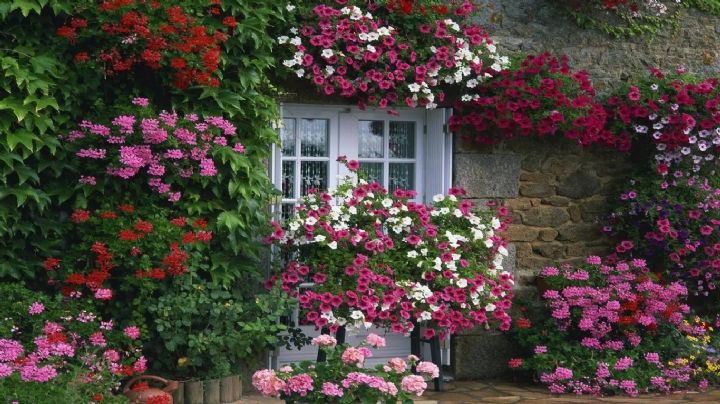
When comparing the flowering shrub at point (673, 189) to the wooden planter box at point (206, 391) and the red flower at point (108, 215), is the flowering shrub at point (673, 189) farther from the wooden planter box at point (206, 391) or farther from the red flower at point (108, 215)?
the red flower at point (108, 215)

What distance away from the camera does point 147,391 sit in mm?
5105

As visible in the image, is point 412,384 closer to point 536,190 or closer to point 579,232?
point 536,190

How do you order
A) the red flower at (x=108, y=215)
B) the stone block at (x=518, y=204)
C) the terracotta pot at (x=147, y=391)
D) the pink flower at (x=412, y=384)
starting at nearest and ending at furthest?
the pink flower at (x=412, y=384), the terracotta pot at (x=147, y=391), the red flower at (x=108, y=215), the stone block at (x=518, y=204)

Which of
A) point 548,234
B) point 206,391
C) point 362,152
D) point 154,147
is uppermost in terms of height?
point 362,152

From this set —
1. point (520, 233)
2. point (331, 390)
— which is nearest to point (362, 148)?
point (520, 233)

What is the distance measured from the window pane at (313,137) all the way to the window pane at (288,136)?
55mm

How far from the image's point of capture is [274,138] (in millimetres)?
6117

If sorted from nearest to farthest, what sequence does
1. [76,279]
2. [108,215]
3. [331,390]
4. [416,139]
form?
→ 1. [331,390]
2. [76,279]
3. [108,215]
4. [416,139]

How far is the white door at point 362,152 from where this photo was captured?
22.2 ft

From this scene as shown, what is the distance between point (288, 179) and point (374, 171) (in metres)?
0.65

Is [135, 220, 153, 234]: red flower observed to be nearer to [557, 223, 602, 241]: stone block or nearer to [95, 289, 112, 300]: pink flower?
[95, 289, 112, 300]: pink flower

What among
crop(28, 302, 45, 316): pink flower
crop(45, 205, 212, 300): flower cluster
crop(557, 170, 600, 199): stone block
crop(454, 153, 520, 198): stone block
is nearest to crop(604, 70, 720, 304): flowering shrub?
crop(557, 170, 600, 199): stone block

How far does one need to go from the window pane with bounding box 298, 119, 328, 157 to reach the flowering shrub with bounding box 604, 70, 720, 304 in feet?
7.12

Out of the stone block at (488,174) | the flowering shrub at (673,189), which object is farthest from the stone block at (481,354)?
the flowering shrub at (673,189)
